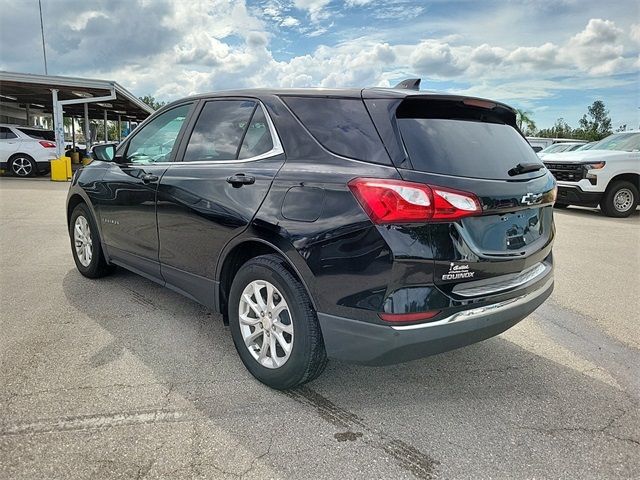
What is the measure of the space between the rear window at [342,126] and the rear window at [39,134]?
1672 cm

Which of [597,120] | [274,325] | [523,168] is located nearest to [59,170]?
[274,325]

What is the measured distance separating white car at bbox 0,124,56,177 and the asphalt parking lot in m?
14.1

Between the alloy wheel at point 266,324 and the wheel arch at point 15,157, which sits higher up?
the wheel arch at point 15,157

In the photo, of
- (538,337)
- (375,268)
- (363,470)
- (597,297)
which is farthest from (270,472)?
(597,297)

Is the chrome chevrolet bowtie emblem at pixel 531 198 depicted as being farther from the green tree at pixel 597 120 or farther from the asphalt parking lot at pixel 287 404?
the green tree at pixel 597 120

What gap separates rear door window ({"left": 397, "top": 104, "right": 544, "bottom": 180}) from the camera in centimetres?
238

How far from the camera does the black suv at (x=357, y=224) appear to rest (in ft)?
7.44

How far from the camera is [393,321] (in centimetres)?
226

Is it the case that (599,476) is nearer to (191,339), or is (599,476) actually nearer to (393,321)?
(393,321)

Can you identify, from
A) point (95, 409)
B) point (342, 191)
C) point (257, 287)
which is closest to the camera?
point (342, 191)

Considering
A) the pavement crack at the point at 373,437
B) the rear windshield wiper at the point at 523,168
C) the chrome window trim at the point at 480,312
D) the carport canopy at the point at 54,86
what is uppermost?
the carport canopy at the point at 54,86

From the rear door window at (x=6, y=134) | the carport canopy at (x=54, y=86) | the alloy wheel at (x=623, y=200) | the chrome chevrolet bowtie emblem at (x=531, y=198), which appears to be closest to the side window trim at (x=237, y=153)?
the chrome chevrolet bowtie emblem at (x=531, y=198)

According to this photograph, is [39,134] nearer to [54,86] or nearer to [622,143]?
[54,86]

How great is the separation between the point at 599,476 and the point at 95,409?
99.5 inches
